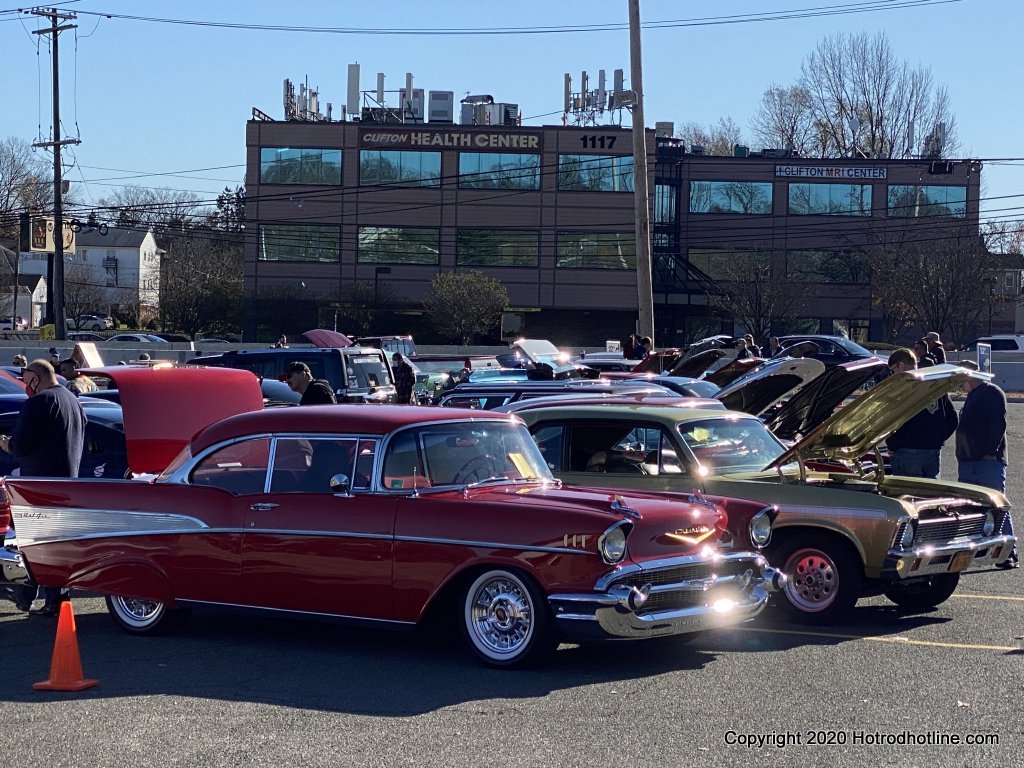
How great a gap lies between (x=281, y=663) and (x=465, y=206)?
56292mm

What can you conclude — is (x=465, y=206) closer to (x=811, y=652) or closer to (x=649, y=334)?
(x=649, y=334)

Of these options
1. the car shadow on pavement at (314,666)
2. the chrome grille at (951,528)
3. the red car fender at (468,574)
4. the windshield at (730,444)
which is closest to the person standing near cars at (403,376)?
the windshield at (730,444)

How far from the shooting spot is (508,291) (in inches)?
2509

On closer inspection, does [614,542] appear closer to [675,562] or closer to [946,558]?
[675,562]

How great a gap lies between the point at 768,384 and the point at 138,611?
6.63 meters

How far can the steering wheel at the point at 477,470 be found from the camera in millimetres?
7930

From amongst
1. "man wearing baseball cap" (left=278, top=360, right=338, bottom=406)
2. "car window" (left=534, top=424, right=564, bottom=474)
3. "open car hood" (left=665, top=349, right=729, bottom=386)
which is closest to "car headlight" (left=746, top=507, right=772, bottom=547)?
"car window" (left=534, top=424, right=564, bottom=474)

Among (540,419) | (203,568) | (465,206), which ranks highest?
(465,206)

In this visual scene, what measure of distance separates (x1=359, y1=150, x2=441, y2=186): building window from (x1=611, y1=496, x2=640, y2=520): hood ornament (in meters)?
56.6

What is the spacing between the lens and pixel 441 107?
210ft

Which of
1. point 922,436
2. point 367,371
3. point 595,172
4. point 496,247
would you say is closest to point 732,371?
point 367,371

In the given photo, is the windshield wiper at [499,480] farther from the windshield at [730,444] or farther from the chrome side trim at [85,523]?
the windshield at [730,444]

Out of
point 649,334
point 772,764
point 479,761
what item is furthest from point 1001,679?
point 649,334

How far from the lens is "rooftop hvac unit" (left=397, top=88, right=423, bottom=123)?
64500 millimetres
